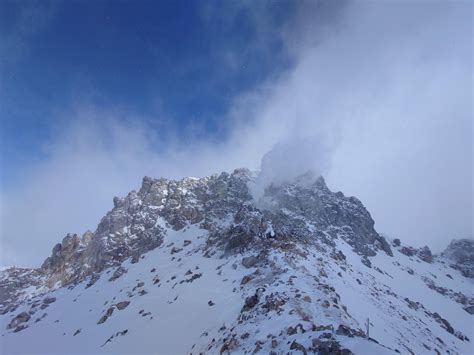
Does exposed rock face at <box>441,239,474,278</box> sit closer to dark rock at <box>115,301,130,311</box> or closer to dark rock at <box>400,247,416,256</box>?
dark rock at <box>400,247,416,256</box>

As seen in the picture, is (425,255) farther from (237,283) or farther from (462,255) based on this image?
(237,283)

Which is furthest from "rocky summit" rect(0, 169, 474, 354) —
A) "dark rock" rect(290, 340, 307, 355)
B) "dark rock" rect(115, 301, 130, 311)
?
"dark rock" rect(115, 301, 130, 311)

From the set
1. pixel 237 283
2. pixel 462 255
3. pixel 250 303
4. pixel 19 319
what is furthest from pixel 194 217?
pixel 462 255

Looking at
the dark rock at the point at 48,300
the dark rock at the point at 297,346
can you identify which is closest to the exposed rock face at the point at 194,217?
the dark rock at the point at 48,300

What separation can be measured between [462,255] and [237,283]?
111 meters

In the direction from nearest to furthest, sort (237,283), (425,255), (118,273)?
(237,283), (118,273), (425,255)

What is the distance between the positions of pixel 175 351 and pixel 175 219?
2378 inches

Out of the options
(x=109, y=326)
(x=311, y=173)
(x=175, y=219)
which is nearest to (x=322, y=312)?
(x=109, y=326)

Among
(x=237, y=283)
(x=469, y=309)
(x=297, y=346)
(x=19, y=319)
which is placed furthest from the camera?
(x=469, y=309)

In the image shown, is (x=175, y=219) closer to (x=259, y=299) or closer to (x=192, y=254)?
(x=192, y=254)

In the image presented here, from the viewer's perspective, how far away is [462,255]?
114m

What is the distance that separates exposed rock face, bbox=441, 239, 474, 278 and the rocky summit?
59 cm

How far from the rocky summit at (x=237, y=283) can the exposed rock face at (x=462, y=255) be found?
0.59 metres

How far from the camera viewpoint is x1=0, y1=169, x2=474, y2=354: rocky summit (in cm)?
2952
